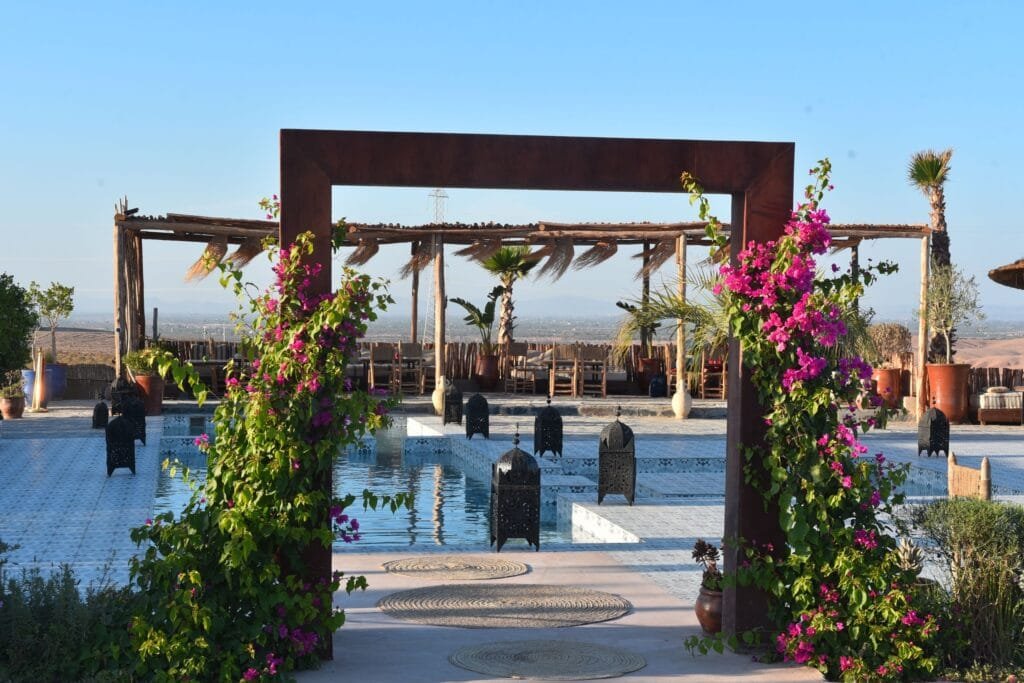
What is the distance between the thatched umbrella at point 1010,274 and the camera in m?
9.12

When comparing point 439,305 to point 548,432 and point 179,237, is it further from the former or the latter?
point 548,432

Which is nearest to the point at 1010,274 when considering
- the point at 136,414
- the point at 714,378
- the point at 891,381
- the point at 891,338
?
the point at 136,414

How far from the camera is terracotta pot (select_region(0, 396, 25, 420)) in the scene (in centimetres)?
1641

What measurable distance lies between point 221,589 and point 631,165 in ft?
7.62

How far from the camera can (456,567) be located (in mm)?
6918

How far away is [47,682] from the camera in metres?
4.55

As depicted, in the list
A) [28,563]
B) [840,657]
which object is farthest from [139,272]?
[840,657]

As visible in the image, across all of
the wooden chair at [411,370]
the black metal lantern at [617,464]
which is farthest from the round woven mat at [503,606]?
the wooden chair at [411,370]

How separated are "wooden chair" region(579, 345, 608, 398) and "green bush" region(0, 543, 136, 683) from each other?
14728 millimetres

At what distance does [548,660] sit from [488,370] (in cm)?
1537

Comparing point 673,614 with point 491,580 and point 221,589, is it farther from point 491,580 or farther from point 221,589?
point 221,589

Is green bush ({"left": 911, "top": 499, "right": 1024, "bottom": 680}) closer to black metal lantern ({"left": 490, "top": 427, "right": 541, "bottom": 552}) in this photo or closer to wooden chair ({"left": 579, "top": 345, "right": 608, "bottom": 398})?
black metal lantern ({"left": 490, "top": 427, "right": 541, "bottom": 552})

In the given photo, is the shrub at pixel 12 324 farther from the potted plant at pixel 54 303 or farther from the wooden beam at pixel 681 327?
the wooden beam at pixel 681 327

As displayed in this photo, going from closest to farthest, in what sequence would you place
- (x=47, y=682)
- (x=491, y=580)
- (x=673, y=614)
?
(x=47, y=682)
(x=673, y=614)
(x=491, y=580)
